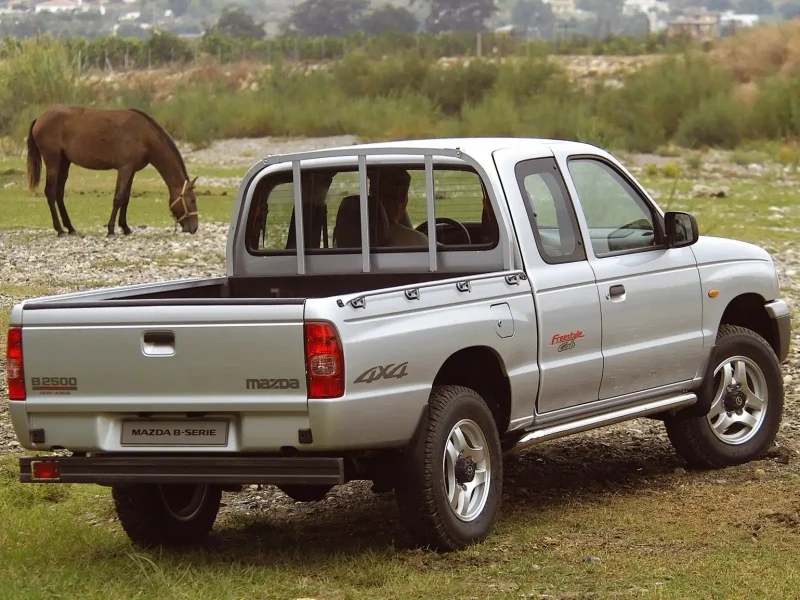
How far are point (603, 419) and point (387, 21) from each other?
151m

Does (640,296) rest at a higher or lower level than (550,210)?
lower

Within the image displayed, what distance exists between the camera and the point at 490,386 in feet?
25.0

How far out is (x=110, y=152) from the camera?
85.0 feet

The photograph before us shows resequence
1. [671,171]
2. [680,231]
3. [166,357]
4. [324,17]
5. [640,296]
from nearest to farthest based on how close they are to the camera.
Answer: [166,357] → [640,296] → [680,231] → [671,171] → [324,17]

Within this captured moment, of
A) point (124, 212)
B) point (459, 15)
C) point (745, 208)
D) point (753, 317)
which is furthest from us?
point (459, 15)

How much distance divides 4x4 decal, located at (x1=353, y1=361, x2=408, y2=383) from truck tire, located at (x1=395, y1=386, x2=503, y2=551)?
290 millimetres

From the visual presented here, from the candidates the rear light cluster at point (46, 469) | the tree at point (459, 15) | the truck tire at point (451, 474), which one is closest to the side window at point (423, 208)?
the truck tire at point (451, 474)

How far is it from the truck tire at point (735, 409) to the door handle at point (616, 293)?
96 cm

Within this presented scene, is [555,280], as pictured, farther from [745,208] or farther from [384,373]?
[745,208]

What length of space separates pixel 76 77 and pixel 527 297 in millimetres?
39440

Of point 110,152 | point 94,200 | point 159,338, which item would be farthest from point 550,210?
point 94,200

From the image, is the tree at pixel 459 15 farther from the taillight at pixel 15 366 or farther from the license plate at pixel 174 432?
the license plate at pixel 174 432

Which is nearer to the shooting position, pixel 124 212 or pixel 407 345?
pixel 407 345

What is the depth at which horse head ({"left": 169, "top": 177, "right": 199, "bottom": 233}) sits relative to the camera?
24781mm
